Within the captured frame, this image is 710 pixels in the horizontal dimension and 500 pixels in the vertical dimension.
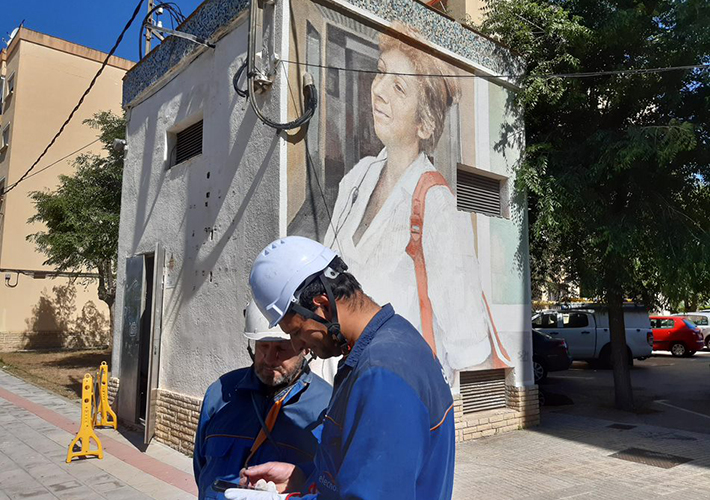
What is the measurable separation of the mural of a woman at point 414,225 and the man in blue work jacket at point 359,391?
16.4ft

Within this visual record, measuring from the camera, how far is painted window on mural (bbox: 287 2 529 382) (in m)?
7.01

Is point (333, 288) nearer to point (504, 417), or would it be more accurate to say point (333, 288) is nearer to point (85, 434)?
point (85, 434)

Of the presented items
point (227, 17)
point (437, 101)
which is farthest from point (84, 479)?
point (437, 101)

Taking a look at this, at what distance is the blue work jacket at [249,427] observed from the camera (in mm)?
2602

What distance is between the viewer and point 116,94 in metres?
26.4

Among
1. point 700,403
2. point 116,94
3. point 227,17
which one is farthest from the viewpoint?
point 116,94

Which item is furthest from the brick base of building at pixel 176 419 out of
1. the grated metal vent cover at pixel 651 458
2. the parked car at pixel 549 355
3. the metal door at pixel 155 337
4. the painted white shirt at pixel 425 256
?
the parked car at pixel 549 355

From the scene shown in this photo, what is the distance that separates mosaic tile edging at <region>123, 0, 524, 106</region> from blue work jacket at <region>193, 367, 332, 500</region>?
588 centimetres

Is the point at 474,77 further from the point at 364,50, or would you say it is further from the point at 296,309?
the point at 296,309

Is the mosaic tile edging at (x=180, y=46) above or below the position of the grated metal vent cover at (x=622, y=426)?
above

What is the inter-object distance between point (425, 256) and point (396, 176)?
3.98 ft

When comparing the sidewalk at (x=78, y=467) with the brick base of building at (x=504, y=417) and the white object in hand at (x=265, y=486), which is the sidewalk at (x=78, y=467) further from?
the white object in hand at (x=265, y=486)

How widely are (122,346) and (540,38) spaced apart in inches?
362

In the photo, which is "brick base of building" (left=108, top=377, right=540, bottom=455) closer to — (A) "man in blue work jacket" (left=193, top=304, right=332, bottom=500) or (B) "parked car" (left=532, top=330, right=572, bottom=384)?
(A) "man in blue work jacket" (left=193, top=304, right=332, bottom=500)
